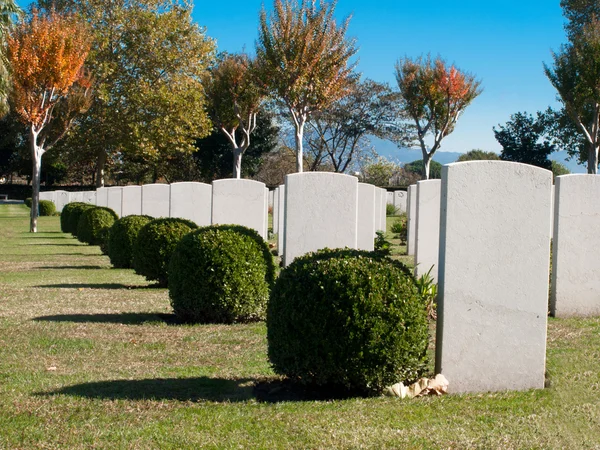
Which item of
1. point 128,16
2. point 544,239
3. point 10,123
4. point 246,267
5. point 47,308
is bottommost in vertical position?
point 47,308

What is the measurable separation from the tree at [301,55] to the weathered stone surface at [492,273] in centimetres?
2446

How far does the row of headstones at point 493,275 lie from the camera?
19.1 feet

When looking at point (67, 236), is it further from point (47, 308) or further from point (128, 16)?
point (47, 308)

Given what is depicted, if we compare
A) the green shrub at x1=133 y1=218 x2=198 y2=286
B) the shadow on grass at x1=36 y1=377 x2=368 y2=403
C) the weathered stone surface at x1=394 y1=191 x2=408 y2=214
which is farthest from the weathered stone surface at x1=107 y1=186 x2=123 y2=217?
the shadow on grass at x1=36 y1=377 x2=368 y2=403

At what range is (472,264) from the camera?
5824 mm

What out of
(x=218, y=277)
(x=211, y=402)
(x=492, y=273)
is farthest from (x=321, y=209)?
(x=211, y=402)

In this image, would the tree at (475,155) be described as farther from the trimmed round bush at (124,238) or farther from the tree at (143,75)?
the trimmed round bush at (124,238)

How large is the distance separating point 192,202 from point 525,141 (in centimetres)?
4145

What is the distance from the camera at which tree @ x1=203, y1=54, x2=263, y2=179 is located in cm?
4397

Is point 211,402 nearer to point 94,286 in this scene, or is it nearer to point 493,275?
point 493,275

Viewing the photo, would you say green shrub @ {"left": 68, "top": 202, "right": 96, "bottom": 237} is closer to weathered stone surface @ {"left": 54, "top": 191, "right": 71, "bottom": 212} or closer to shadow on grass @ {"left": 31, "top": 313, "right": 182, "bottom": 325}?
weathered stone surface @ {"left": 54, "top": 191, "right": 71, "bottom": 212}

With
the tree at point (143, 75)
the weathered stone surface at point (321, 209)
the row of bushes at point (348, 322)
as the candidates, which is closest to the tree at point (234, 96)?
the tree at point (143, 75)

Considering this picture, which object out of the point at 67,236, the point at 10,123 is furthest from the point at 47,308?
the point at 10,123

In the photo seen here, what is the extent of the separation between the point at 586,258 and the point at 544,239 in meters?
4.51
